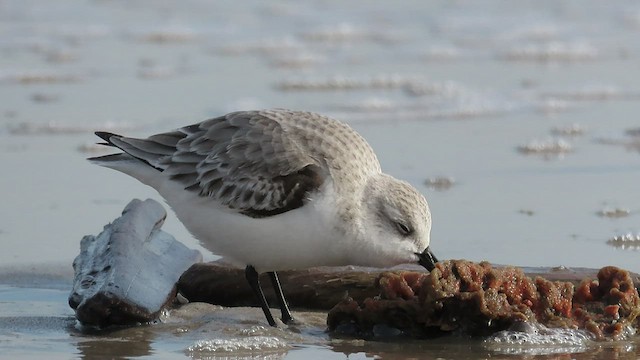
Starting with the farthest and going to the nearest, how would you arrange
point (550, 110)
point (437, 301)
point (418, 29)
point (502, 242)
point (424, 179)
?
point (418, 29), point (550, 110), point (424, 179), point (502, 242), point (437, 301)

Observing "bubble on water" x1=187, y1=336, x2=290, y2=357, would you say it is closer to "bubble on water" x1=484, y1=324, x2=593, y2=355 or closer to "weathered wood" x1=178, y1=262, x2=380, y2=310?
"weathered wood" x1=178, y1=262, x2=380, y2=310

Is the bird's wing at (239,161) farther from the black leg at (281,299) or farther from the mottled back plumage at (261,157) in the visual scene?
the black leg at (281,299)

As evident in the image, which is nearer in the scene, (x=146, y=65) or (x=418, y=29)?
(x=146, y=65)

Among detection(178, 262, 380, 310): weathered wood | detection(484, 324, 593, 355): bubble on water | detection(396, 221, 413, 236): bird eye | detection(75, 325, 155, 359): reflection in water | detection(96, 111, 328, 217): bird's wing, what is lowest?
detection(75, 325, 155, 359): reflection in water

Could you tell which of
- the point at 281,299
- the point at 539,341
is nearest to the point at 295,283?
the point at 281,299

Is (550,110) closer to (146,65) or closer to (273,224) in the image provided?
(146,65)

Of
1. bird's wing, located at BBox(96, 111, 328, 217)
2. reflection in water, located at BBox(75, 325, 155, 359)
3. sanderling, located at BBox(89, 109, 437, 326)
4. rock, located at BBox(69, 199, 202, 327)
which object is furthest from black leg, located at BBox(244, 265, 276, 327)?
reflection in water, located at BBox(75, 325, 155, 359)

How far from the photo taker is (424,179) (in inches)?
370

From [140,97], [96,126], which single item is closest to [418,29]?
[140,97]

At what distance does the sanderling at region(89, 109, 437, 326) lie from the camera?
6332 mm

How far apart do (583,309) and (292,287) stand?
5.40 ft

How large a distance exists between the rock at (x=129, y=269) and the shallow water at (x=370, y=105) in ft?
Result: 0.47

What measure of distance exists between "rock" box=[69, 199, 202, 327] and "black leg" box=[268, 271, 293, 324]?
0.53 metres

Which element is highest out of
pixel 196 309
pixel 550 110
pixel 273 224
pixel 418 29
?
pixel 418 29
